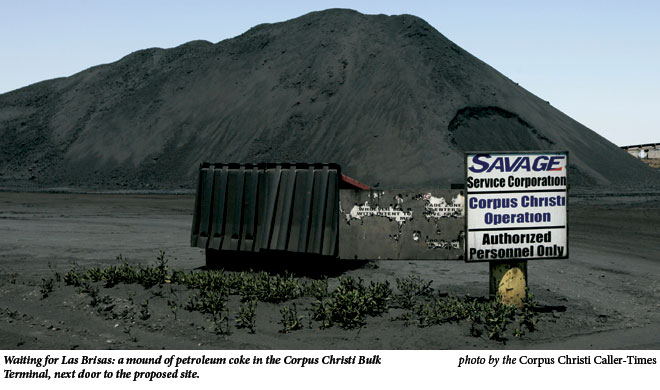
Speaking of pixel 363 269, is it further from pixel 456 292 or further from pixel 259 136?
pixel 259 136

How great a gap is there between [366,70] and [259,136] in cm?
1213

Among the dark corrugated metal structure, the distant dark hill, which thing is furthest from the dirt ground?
the distant dark hill

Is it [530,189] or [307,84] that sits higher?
[307,84]

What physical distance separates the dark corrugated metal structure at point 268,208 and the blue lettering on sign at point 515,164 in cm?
358

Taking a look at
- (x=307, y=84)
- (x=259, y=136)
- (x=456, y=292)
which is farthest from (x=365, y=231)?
(x=307, y=84)

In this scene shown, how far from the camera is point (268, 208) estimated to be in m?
12.3

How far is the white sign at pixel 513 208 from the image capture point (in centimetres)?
881

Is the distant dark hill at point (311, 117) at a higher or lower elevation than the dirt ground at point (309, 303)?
higher

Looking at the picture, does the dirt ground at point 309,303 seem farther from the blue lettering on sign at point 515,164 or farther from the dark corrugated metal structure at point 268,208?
the blue lettering on sign at point 515,164

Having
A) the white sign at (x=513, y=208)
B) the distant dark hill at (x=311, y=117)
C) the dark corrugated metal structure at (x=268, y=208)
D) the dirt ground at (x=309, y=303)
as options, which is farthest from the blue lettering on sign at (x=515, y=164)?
the distant dark hill at (x=311, y=117)

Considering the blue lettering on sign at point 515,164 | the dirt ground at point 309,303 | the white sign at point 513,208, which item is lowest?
the dirt ground at point 309,303

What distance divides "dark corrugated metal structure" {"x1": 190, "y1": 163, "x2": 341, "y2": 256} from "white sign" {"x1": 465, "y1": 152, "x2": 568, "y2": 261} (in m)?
3.45

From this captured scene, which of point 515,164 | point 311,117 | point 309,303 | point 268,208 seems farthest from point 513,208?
point 311,117

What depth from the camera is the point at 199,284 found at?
33.3 ft
